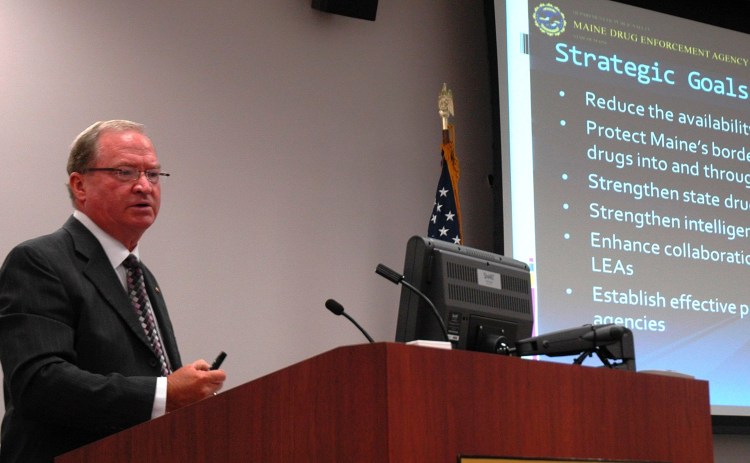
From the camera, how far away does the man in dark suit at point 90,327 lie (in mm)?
2066

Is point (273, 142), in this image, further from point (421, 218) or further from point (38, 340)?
point (38, 340)

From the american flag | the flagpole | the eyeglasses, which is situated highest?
the flagpole

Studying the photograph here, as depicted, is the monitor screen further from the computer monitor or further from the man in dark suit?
the man in dark suit

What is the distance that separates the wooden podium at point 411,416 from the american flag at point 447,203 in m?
2.43

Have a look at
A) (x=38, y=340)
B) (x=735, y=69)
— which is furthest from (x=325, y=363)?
(x=735, y=69)

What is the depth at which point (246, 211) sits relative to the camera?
414 centimetres

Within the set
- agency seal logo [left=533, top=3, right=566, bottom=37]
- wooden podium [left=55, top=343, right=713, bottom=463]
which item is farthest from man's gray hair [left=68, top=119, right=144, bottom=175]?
agency seal logo [left=533, top=3, right=566, bottom=37]

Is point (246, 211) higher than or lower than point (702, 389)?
higher

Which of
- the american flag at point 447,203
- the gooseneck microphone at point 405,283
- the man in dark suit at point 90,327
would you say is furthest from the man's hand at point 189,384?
the american flag at point 447,203

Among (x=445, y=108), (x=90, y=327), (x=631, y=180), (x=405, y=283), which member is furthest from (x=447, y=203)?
(x=90, y=327)

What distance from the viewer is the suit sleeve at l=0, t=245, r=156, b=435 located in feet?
6.74

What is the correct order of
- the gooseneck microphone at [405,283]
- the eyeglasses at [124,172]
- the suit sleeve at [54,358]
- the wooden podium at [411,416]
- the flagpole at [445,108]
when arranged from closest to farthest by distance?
the wooden podium at [411,416], the suit sleeve at [54,358], the gooseneck microphone at [405,283], the eyeglasses at [124,172], the flagpole at [445,108]

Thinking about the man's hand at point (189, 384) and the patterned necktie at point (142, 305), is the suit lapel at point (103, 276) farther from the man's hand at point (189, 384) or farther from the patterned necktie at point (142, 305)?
the man's hand at point (189, 384)

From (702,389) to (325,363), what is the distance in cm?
91
